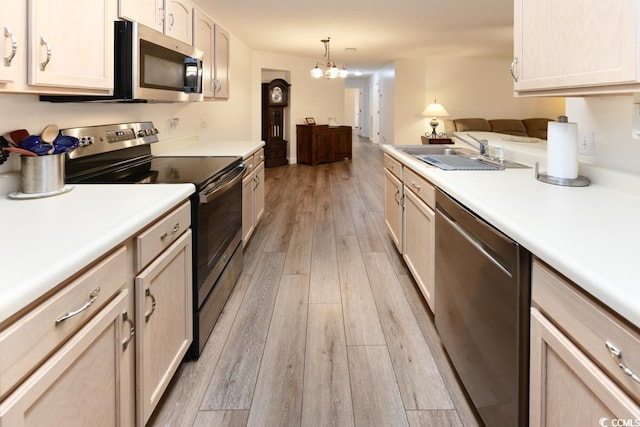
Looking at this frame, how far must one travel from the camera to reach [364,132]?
17156mm

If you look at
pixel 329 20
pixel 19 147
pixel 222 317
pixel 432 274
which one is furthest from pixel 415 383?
pixel 329 20

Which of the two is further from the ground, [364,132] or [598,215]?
[364,132]

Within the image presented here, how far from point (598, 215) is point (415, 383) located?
988mm

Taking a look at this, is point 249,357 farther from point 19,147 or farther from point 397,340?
point 19,147

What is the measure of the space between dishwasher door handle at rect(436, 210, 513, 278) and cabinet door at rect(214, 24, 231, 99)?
107 inches

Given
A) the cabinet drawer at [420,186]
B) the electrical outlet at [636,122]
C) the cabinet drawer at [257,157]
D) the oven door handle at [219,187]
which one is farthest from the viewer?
the cabinet drawer at [257,157]

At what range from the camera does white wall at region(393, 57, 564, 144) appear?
9.38 meters

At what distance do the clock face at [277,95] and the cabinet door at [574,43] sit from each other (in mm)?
7651

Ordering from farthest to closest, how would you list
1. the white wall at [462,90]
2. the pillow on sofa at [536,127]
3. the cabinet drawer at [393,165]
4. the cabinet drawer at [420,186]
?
the white wall at [462,90] → the pillow on sofa at [536,127] → the cabinet drawer at [393,165] → the cabinet drawer at [420,186]

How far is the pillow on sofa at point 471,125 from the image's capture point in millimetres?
8695

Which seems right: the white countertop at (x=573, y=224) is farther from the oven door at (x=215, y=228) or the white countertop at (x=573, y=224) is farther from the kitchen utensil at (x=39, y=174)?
the kitchen utensil at (x=39, y=174)

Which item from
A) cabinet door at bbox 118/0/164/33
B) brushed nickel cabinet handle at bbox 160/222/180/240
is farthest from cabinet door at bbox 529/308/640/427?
cabinet door at bbox 118/0/164/33

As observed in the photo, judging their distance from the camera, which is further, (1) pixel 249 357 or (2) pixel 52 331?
(1) pixel 249 357

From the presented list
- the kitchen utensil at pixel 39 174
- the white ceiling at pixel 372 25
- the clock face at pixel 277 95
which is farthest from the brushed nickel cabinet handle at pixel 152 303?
the clock face at pixel 277 95
